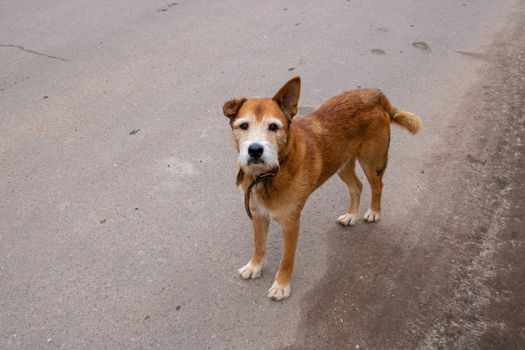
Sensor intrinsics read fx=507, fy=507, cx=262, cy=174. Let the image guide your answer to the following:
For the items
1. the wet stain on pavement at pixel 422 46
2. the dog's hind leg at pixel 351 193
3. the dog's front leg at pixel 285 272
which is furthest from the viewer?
the wet stain on pavement at pixel 422 46

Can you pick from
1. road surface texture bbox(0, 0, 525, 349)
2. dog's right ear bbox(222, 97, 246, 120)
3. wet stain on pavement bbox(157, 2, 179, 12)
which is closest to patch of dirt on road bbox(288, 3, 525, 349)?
road surface texture bbox(0, 0, 525, 349)

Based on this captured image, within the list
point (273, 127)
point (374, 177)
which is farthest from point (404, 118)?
point (273, 127)

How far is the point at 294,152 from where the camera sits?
354cm

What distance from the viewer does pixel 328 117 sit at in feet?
13.0

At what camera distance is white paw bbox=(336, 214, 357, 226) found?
14.6 ft

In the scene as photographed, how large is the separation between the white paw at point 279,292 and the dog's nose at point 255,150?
1.17m

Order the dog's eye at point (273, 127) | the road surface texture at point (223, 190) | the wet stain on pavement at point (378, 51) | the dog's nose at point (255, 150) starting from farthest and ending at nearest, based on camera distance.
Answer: the wet stain on pavement at point (378, 51), the road surface texture at point (223, 190), the dog's eye at point (273, 127), the dog's nose at point (255, 150)

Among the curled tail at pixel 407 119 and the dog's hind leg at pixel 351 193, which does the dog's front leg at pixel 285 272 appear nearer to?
the dog's hind leg at pixel 351 193

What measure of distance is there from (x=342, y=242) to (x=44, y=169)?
2.97 metres

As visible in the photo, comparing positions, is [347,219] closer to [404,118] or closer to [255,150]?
[404,118]

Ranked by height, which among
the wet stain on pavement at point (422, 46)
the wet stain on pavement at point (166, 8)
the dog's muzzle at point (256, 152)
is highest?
the dog's muzzle at point (256, 152)

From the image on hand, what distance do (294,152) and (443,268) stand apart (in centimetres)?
Answer: 160

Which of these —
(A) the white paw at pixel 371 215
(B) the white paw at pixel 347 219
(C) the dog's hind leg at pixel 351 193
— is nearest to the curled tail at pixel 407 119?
(C) the dog's hind leg at pixel 351 193

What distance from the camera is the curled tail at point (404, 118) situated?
4.25m
